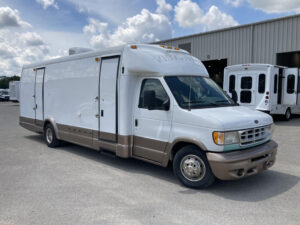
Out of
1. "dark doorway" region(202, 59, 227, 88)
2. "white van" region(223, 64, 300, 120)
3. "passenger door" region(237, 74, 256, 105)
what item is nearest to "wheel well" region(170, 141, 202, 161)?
"white van" region(223, 64, 300, 120)

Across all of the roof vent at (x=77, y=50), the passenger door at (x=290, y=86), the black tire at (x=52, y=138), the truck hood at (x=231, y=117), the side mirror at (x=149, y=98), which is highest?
the roof vent at (x=77, y=50)

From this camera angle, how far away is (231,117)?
4.97 metres

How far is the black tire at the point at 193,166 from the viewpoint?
503 cm

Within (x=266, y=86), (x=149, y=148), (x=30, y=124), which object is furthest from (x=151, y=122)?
(x=266, y=86)

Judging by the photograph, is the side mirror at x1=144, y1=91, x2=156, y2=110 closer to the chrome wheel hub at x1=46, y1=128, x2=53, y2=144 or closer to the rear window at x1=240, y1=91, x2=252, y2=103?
the chrome wheel hub at x1=46, y1=128, x2=53, y2=144

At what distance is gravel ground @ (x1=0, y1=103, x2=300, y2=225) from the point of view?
4.08 m

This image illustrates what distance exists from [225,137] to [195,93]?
1263 mm

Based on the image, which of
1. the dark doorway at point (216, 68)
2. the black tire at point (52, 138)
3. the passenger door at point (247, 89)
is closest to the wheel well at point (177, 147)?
the black tire at point (52, 138)

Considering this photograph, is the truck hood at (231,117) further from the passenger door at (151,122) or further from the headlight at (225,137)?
the passenger door at (151,122)

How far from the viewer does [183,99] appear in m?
5.48

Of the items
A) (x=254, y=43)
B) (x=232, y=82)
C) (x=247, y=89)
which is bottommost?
(x=247, y=89)

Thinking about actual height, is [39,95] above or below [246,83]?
below

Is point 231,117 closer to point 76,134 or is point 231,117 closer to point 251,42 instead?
point 76,134

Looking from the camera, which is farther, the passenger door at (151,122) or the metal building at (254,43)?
the metal building at (254,43)
